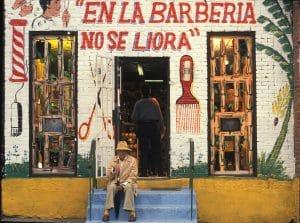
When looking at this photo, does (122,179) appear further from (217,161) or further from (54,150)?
(217,161)

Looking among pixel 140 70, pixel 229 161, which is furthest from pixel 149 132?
pixel 229 161

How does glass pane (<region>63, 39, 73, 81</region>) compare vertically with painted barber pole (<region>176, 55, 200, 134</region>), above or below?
above

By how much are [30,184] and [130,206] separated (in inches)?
93.7

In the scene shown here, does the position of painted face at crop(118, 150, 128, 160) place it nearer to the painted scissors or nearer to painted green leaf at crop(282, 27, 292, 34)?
the painted scissors

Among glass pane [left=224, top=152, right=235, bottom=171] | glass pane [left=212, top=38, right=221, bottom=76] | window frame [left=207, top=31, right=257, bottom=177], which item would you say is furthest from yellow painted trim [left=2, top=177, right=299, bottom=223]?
glass pane [left=212, top=38, right=221, bottom=76]

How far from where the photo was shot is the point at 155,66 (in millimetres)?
14180

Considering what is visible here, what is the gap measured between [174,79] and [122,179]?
236cm

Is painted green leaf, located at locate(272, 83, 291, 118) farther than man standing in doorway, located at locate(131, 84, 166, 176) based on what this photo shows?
No

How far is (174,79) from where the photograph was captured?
497 inches

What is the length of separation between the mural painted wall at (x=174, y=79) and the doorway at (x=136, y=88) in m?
0.24

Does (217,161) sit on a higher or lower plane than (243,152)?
lower

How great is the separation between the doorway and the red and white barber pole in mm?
1963

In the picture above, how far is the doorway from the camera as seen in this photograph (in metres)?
12.9

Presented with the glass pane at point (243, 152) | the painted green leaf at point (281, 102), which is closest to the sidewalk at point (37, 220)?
the glass pane at point (243, 152)
